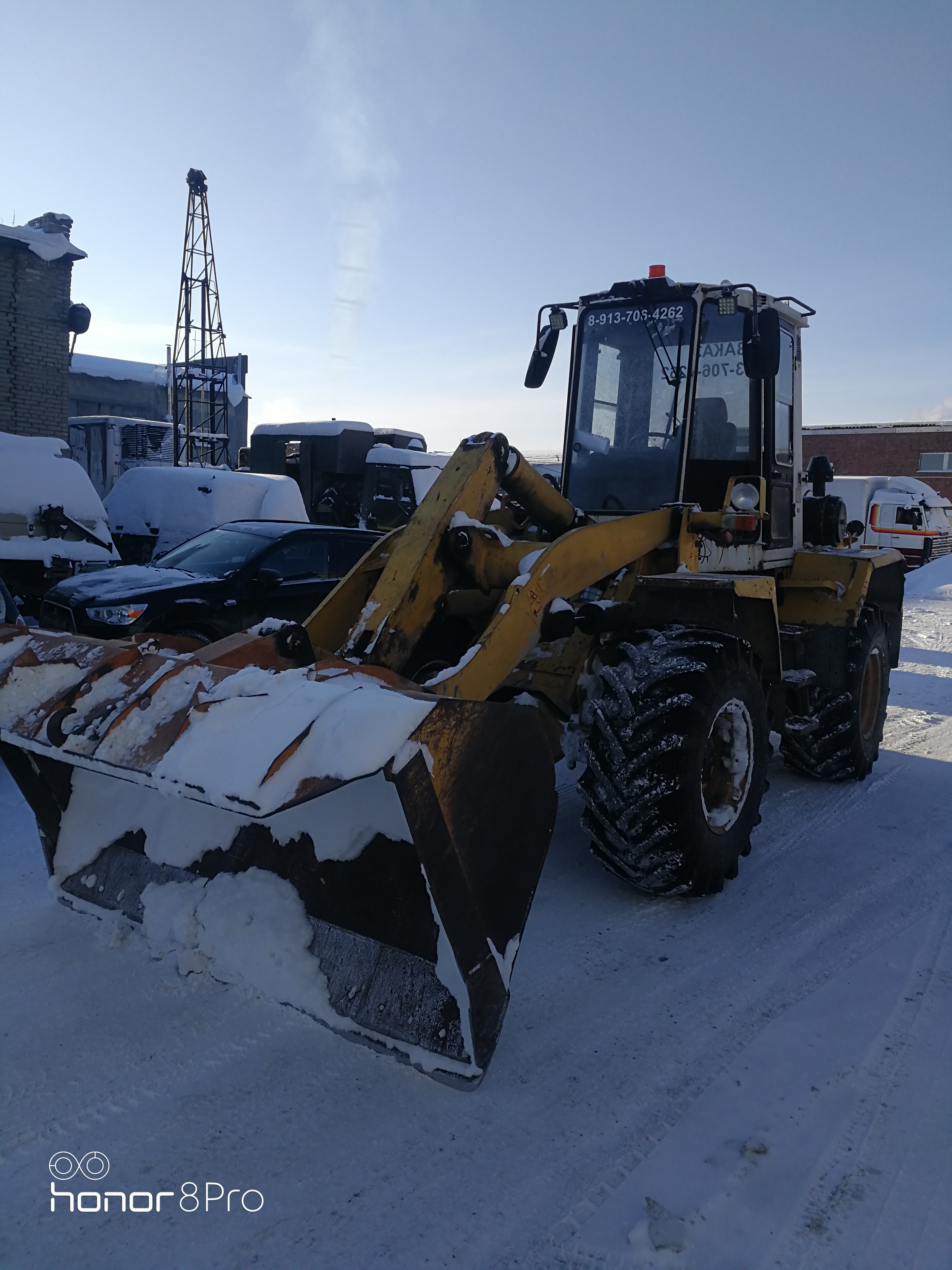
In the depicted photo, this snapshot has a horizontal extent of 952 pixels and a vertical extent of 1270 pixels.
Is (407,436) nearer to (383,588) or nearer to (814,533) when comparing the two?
(814,533)

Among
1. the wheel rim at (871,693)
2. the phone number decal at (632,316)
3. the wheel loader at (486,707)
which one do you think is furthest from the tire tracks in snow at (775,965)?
the phone number decal at (632,316)

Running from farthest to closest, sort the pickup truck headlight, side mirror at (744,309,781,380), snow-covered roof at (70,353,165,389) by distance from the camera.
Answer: snow-covered roof at (70,353,165,389) < the pickup truck headlight < side mirror at (744,309,781,380)

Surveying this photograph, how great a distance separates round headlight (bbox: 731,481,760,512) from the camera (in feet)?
16.0

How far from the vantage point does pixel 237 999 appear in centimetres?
317

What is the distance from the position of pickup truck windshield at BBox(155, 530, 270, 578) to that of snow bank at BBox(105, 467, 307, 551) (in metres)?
3.01

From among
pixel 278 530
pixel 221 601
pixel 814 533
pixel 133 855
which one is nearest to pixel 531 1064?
pixel 133 855

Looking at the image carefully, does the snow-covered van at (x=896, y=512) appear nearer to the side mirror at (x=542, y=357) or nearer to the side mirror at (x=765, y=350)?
the side mirror at (x=542, y=357)

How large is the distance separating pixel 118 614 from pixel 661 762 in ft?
17.0

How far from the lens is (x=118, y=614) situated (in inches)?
285

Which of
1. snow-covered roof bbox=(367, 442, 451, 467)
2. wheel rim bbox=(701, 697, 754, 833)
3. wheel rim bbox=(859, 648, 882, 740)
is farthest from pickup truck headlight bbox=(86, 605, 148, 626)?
snow-covered roof bbox=(367, 442, 451, 467)

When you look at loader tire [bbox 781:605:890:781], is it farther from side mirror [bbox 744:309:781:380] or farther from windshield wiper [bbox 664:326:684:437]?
side mirror [bbox 744:309:781:380]

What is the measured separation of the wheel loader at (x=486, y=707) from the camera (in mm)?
2590
